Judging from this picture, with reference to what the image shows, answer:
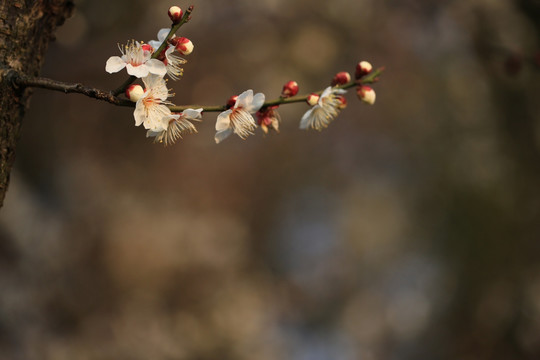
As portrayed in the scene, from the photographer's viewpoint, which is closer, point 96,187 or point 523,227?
point 96,187

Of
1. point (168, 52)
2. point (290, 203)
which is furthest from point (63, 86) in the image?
point (290, 203)

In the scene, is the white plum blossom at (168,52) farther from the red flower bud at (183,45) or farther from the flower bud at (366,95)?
the flower bud at (366,95)

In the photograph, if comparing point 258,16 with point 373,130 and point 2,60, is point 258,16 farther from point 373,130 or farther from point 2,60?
point 2,60

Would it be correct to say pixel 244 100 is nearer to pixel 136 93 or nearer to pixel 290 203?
pixel 136 93

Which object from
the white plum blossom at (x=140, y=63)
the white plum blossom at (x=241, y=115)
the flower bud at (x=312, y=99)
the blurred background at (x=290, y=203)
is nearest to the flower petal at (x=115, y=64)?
the white plum blossom at (x=140, y=63)

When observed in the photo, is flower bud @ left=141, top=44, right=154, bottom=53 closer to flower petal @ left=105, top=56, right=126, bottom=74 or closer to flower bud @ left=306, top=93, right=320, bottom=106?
flower petal @ left=105, top=56, right=126, bottom=74

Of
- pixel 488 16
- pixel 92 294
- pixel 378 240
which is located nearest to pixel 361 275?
pixel 378 240

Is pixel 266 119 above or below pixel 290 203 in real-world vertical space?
below
